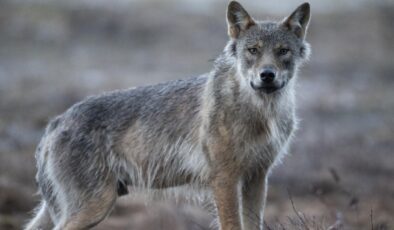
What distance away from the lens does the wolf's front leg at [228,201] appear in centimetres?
905

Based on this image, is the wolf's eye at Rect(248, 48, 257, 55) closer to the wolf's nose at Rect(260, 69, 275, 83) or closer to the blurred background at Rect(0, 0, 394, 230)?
the wolf's nose at Rect(260, 69, 275, 83)

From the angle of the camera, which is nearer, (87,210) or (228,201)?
(228,201)

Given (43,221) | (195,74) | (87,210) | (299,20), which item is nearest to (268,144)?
(299,20)

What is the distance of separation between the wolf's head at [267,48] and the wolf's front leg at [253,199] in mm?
1062

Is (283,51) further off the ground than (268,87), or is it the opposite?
(283,51)

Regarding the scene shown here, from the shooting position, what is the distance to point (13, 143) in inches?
698

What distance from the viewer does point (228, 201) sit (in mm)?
9047

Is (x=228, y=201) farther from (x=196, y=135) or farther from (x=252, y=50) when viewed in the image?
(x=252, y=50)

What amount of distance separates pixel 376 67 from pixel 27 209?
67.2 feet

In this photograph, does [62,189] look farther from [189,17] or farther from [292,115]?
[189,17]

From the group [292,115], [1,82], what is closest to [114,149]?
[292,115]

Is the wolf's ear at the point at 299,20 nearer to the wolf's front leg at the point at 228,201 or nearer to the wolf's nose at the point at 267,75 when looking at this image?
the wolf's nose at the point at 267,75

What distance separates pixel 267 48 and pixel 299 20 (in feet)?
2.09

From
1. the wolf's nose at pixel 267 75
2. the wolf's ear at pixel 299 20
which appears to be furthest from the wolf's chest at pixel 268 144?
the wolf's ear at pixel 299 20
